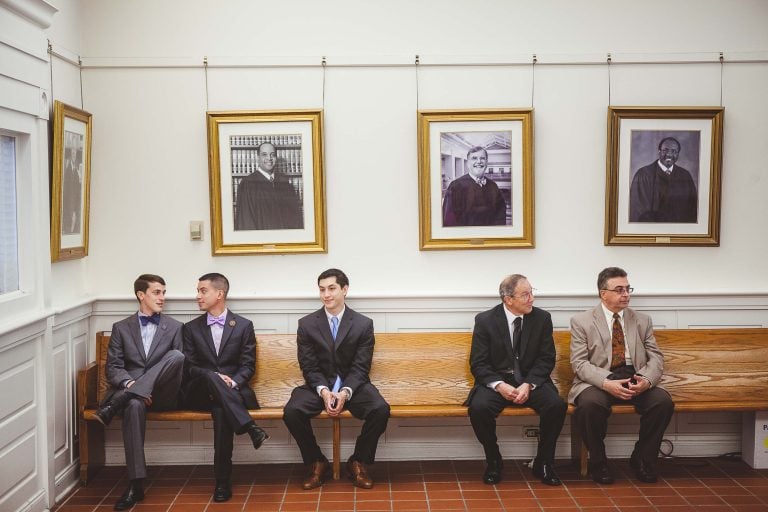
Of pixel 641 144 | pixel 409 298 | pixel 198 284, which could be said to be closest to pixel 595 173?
pixel 641 144

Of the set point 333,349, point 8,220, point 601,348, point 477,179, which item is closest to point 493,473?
point 601,348

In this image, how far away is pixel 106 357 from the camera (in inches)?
218

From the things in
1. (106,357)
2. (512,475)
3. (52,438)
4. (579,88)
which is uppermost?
(579,88)

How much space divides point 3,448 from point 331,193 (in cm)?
282

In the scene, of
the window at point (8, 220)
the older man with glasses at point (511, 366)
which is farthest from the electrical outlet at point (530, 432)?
the window at point (8, 220)

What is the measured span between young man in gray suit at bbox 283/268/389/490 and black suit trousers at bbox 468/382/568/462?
65 centimetres

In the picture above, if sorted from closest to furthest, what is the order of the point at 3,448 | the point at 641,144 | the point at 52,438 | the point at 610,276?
the point at 3,448 → the point at 52,438 → the point at 610,276 → the point at 641,144

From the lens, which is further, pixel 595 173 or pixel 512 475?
pixel 595 173

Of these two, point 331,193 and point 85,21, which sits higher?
point 85,21

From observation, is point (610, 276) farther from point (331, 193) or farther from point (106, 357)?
point (106, 357)

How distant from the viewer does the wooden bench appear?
5543 mm

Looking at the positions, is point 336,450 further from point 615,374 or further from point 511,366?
point 615,374

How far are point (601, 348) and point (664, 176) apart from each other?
1.48 m

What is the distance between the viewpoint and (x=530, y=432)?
581 cm
